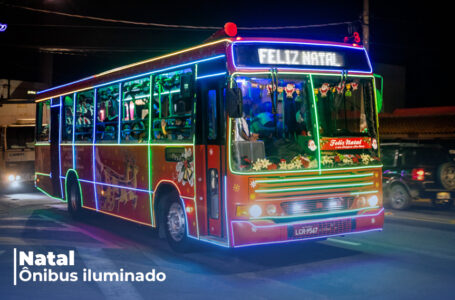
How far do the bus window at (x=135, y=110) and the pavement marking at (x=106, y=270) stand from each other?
7.34ft

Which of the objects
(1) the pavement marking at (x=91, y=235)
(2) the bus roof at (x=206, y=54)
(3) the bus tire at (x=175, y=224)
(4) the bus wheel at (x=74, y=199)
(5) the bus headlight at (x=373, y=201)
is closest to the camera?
(2) the bus roof at (x=206, y=54)

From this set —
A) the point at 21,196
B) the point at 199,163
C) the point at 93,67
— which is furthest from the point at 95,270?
the point at 93,67

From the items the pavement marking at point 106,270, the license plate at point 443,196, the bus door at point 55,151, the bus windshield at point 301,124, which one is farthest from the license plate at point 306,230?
the bus door at point 55,151

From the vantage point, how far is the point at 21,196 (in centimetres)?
2106

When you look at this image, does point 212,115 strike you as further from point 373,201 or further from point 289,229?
point 373,201

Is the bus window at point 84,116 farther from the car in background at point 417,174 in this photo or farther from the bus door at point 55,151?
the car in background at point 417,174

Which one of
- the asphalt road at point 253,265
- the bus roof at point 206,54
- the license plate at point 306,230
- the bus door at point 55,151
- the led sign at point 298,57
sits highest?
the bus roof at point 206,54

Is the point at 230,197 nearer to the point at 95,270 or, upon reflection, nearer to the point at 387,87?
the point at 95,270

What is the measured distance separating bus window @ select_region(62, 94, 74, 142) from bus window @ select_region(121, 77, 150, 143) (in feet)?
10.8

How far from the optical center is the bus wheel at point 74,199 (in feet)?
48.0

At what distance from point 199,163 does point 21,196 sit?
13.5m

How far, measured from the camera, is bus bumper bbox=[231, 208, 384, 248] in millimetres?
8406

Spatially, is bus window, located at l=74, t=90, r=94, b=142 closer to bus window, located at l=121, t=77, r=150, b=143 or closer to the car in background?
bus window, located at l=121, t=77, r=150, b=143

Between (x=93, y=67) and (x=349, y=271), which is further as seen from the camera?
(x=93, y=67)
